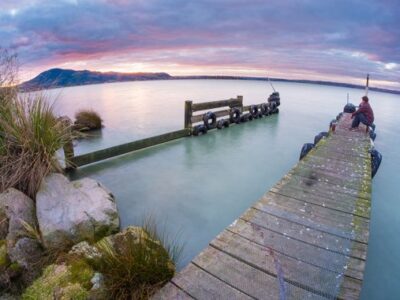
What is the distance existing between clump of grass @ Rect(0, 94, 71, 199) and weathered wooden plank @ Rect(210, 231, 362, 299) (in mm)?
2839

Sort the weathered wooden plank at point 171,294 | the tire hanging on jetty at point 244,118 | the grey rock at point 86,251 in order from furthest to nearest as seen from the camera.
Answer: the tire hanging on jetty at point 244,118 < the grey rock at point 86,251 < the weathered wooden plank at point 171,294

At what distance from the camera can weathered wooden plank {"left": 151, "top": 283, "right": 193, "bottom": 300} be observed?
1.97 meters

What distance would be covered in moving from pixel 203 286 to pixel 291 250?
97 cm

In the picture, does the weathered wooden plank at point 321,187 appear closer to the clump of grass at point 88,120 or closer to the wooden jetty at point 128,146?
the wooden jetty at point 128,146

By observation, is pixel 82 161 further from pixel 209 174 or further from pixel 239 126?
pixel 239 126

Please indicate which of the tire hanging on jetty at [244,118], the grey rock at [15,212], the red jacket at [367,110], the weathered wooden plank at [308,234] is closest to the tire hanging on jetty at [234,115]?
the tire hanging on jetty at [244,118]

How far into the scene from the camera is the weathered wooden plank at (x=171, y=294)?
77.7 inches

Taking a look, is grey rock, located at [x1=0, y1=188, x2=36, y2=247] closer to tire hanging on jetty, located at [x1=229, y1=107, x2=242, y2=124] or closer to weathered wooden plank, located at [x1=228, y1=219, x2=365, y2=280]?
weathered wooden plank, located at [x1=228, y1=219, x2=365, y2=280]

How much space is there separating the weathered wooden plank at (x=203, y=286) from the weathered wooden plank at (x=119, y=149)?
4.43 meters

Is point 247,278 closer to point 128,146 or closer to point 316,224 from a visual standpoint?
point 316,224

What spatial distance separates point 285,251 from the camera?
2.49 metres

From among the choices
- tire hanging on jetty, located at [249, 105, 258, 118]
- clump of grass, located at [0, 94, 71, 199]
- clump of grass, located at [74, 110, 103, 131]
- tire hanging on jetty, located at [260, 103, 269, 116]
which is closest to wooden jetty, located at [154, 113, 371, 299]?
clump of grass, located at [0, 94, 71, 199]

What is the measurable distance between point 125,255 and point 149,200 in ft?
8.49

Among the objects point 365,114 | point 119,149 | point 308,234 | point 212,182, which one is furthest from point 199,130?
Result: point 308,234
